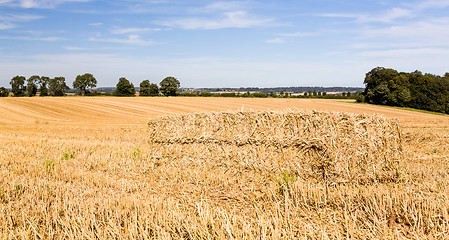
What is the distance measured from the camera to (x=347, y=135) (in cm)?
657

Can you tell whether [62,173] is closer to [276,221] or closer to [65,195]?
[65,195]

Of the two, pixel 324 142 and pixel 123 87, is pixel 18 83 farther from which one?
pixel 324 142

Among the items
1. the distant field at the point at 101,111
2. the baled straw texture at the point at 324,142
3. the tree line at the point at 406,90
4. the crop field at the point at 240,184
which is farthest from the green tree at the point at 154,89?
the baled straw texture at the point at 324,142

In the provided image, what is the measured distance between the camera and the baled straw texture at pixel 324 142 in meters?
6.49

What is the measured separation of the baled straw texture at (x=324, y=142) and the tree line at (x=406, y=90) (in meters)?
63.7

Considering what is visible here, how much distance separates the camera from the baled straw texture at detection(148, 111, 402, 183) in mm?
6492

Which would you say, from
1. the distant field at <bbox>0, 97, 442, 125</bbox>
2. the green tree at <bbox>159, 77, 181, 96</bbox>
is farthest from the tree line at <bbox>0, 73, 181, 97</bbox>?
the distant field at <bbox>0, 97, 442, 125</bbox>

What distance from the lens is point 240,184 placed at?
6.57 metres

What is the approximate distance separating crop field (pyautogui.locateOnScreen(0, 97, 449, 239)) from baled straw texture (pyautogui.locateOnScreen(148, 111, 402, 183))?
0.08 feet

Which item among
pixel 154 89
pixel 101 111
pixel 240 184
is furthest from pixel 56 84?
pixel 240 184

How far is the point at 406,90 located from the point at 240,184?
7108 cm

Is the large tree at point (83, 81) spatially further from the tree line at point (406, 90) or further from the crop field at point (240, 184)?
the crop field at point (240, 184)

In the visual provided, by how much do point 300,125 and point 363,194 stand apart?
88.7 inches

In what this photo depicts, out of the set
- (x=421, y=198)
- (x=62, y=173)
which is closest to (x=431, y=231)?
(x=421, y=198)
